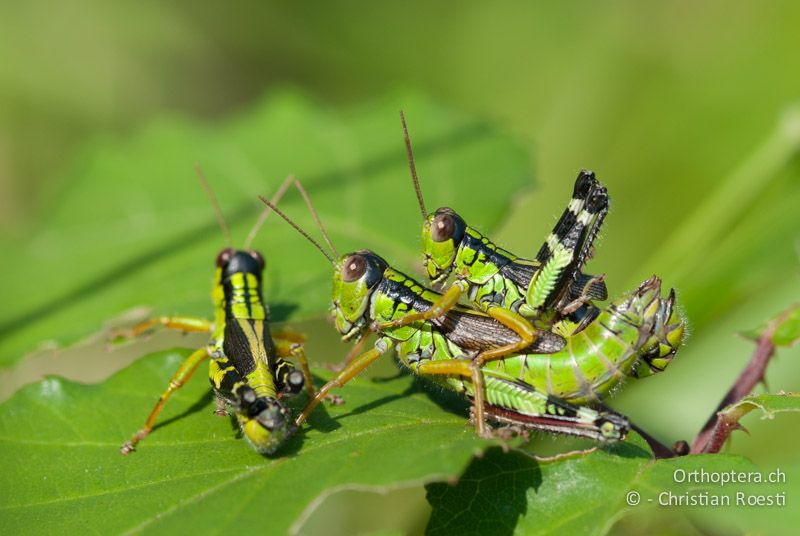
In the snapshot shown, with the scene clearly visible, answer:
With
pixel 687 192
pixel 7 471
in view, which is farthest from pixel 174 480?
pixel 687 192

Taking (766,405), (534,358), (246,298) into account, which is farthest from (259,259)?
(766,405)

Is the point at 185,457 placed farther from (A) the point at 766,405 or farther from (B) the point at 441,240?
(A) the point at 766,405

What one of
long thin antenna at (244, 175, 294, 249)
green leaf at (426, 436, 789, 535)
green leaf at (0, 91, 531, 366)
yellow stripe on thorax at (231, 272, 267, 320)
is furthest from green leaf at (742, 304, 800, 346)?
long thin antenna at (244, 175, 294, 249)

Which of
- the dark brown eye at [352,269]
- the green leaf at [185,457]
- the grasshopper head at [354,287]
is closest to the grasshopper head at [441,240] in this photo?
the grasshopper head at [354,287]

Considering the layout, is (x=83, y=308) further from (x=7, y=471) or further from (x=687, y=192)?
(x=687, y=192)

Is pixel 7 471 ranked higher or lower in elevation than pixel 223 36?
lower

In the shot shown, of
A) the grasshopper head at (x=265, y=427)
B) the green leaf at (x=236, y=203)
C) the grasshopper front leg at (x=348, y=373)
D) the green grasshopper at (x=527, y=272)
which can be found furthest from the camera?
the green leaf at (x=236, y=203)

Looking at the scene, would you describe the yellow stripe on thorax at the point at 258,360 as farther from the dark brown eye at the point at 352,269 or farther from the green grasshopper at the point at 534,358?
the dark brown eye at the point at 352,269
